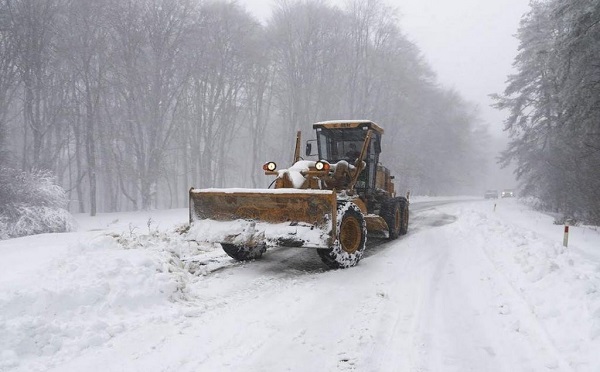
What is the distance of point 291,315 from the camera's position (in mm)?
4488

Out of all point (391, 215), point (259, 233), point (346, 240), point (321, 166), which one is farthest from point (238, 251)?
point (391, 215)

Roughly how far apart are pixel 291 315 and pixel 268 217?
7.34 ft

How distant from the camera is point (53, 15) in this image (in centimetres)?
1905

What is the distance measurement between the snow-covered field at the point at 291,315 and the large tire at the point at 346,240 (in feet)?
0.63

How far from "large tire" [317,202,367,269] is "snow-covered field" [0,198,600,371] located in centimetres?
19

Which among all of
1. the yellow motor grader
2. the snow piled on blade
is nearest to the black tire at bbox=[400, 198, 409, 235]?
the yellow motor grader

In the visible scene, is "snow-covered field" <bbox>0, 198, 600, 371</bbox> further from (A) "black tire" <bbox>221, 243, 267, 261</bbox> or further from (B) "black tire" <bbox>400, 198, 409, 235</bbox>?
(B) "black tire" <bbox>400, 198, 409, 235</bbox>

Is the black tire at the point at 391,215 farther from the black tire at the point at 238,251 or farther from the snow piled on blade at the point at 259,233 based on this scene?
the snow piled on blade at the point at 259,233

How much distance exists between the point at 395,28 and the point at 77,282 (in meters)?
32.1

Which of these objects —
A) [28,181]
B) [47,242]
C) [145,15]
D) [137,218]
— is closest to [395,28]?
[145,15]

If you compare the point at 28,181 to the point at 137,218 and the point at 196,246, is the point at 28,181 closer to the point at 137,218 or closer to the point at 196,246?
the point at 137,218

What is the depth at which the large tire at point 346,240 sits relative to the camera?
21.1ft

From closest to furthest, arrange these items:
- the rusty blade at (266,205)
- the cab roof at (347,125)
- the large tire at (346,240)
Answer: the rusty blade at (266,205), the large tire at (346,240), the cab roof at (347,125)

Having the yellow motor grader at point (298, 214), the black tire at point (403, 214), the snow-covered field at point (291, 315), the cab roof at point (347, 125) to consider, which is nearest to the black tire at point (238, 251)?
the yellow motor grader at point (298, 214)
